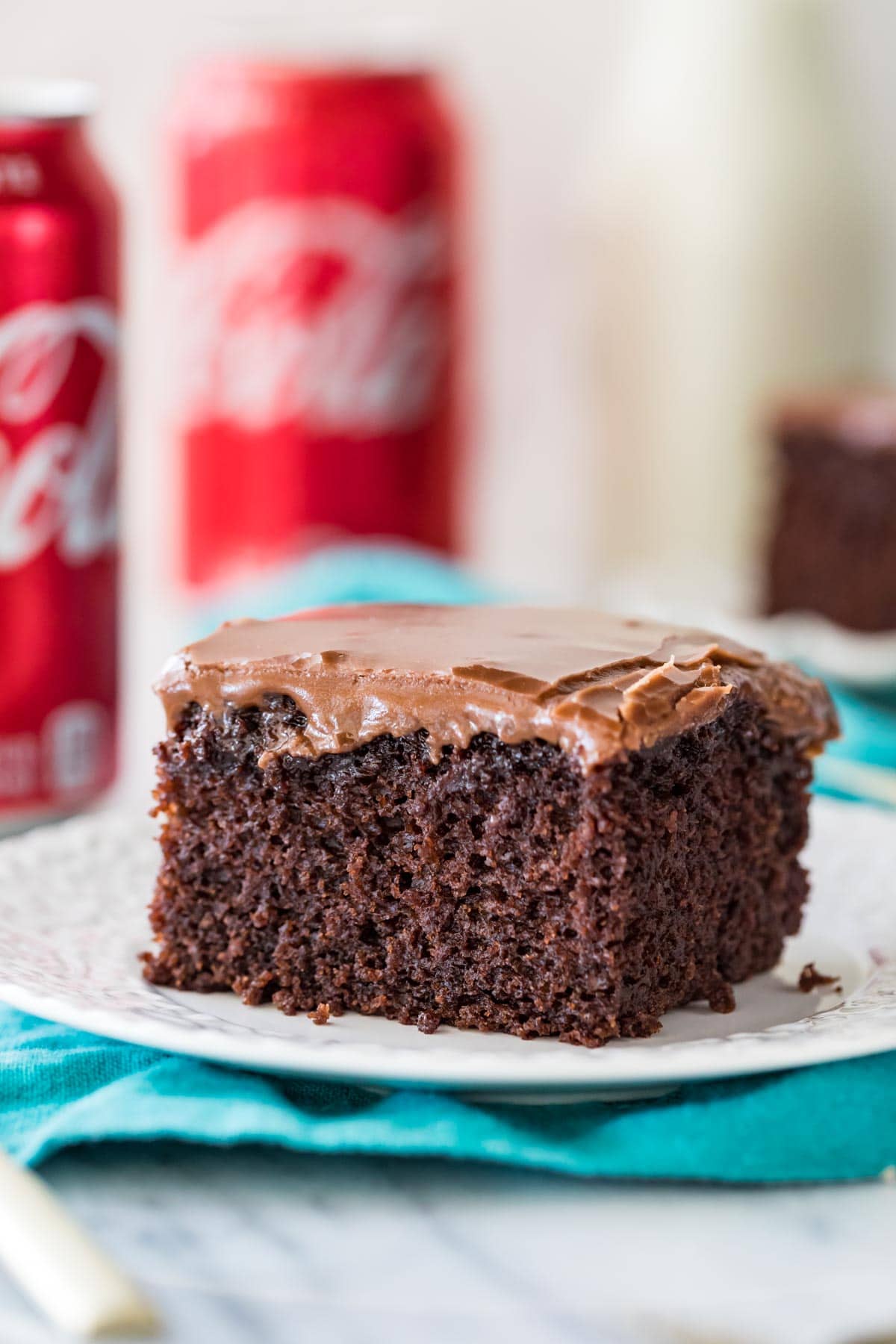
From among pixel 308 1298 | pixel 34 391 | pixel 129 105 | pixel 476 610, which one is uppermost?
pixel 129 105

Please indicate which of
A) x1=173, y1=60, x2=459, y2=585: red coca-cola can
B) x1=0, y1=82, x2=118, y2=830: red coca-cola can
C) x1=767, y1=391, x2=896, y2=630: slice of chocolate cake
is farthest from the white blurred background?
x1=0, y1=82, x2=118, y2=830: red coca-cola can

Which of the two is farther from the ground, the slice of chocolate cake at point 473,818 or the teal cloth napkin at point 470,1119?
the slice of chocolate cake at point 473,818

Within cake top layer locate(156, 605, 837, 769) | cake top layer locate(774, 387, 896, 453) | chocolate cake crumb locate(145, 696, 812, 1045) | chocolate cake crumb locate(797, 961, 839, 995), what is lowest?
chocolate cake crumb locate(797, 961, 839, 995)

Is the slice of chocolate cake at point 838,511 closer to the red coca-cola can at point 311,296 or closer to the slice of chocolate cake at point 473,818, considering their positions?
the red coca-cola can at point 311,296

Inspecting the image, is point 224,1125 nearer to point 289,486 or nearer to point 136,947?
point 136,947

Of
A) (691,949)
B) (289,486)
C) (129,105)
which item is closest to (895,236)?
(289,486)

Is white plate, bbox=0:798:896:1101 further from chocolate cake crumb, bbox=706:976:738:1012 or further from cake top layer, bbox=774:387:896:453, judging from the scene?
cake top layer, bbox=774:387:896:453

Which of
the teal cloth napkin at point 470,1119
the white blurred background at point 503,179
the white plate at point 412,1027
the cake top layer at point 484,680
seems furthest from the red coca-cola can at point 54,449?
the white blurred background at point 503,179
